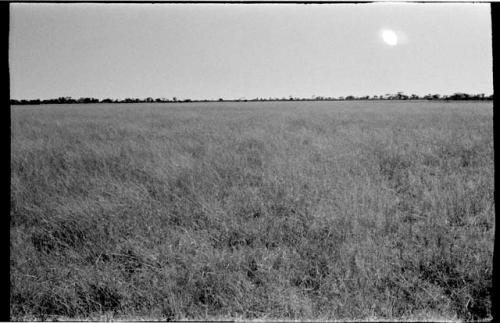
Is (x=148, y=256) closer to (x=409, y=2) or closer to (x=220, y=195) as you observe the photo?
(x=220, y=195)

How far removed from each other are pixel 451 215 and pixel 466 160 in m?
2.85

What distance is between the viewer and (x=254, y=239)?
3.05m

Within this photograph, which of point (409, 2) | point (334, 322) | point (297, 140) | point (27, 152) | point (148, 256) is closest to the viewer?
point (409, 2)

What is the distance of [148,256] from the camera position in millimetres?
2670

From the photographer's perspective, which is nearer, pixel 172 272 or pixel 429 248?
pixel 172 272

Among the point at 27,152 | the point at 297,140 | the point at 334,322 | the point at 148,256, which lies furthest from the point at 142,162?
the point at 334,322

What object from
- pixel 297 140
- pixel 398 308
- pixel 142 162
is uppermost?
pixel 297 140

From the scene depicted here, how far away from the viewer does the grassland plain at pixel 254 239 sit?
2.17m

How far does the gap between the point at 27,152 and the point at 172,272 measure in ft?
20.0

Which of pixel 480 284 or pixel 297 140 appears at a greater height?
pixel 297 140

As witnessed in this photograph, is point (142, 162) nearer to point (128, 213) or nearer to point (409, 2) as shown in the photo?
point (128, 213)

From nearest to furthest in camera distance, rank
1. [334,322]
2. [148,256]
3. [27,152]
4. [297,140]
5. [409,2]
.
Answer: [409,2], [334,322], [148,256], [27,152], [297,140]

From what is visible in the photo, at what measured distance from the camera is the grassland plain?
2.17 metres

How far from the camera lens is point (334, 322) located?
1849 mm
